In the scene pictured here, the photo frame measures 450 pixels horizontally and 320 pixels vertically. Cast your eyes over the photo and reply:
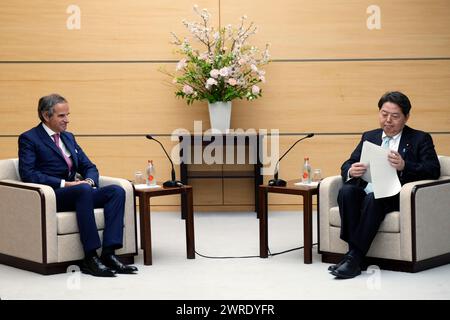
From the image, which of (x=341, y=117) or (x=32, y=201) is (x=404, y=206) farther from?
(x=341, y=117)

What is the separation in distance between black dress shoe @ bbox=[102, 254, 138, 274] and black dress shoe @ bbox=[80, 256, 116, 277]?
8 cm

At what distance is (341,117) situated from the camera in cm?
807

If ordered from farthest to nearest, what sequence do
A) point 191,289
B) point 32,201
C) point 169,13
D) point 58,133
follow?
1. point 169,13
2. point 58,133
3. point 32,201
4. point 191,289

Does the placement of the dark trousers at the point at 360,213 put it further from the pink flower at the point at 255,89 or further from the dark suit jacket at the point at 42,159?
the pink flower at the point at 255,89

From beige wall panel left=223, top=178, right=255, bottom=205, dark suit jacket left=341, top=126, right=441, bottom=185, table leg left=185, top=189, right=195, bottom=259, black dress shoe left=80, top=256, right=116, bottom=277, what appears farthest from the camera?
beige wall panel left=223, top=178, right=255, bottom=205

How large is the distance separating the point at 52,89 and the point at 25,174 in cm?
274

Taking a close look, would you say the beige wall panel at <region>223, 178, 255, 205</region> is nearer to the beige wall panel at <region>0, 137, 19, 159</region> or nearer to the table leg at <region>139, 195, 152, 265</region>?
the beige wall panel at <region>0, 137, 19, 159</region>

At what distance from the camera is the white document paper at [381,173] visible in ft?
16.8

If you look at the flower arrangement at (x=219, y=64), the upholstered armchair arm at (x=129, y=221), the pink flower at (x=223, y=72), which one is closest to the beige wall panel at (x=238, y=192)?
the flower arrangement at (x=219, y=64)

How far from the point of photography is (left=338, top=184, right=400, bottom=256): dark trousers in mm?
5121

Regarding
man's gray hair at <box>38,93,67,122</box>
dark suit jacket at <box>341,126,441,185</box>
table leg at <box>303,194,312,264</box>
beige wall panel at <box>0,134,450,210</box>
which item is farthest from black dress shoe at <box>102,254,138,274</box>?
beige wall panel at <box>0,134,450,210</box>

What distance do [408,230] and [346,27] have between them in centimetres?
342

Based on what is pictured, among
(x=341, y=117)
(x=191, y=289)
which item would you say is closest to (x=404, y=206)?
(x=191, y=289)

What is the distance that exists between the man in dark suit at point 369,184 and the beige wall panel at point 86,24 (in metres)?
3.11
